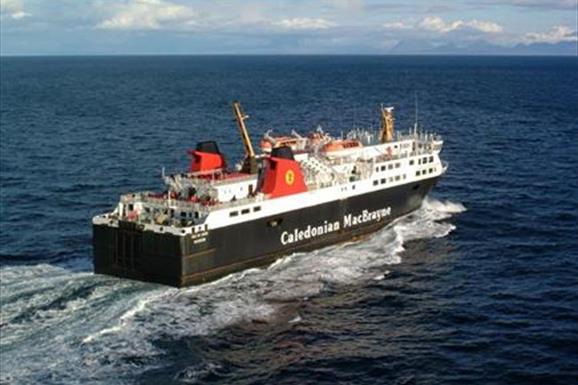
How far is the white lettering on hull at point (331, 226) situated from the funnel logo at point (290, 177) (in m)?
3.73

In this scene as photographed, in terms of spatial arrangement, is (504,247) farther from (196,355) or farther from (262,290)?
(196,355)

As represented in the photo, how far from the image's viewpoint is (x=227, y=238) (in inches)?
2299

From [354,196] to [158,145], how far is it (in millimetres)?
52825

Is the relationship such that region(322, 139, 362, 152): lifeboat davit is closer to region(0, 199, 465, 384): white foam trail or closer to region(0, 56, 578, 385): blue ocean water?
region(0, 56, 578, 385): blue ocean water

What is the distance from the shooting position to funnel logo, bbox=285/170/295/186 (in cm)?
6285

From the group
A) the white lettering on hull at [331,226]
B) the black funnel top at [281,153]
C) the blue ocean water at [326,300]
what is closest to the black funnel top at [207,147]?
the black funnel top at [281,153]

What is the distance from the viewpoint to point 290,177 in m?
63.1

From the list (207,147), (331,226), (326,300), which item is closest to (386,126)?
(331,226)

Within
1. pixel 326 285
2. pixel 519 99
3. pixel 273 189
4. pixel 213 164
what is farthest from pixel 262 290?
pixel 519 99

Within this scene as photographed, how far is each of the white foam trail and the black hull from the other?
2.59 feet

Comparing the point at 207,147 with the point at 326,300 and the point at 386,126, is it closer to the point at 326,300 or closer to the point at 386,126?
the point at 386,126

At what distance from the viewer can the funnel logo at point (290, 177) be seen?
2474 inches

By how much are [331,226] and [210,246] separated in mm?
12806

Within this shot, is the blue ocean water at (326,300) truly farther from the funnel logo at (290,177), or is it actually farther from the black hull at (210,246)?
Result: the funnel logo at (290,177)
